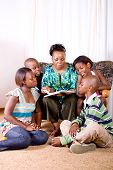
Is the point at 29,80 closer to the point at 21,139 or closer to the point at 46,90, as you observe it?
the point at 46,90

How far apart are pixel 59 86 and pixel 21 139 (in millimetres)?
880

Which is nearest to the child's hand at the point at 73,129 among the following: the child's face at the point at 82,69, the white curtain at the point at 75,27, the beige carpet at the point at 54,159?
the beige carpet at the point at 54,159

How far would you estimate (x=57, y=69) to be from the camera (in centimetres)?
309

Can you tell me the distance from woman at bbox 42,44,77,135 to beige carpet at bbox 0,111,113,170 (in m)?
0.49

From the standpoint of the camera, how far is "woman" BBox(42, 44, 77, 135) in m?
2.83

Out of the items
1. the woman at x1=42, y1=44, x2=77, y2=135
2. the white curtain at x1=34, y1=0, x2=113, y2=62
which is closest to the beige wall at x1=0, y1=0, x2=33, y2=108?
the white curtain at x1=34, y1=0, x2=113, y2=62

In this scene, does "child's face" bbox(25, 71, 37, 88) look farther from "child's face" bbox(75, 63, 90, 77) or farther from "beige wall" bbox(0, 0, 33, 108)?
"beige wall" bbox(0, 0, 33, 108)

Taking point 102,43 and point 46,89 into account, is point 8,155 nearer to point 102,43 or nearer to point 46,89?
point 46,89

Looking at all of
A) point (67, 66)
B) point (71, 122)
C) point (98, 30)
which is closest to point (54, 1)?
point (98, 30)

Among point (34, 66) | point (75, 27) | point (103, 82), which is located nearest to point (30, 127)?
point (34, 66)

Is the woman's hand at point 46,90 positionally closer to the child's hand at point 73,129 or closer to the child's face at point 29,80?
the child's face at point 29,80

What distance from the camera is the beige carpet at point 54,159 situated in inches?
78.9

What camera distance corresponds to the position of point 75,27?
380cm

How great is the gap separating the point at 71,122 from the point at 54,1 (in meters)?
2.04
